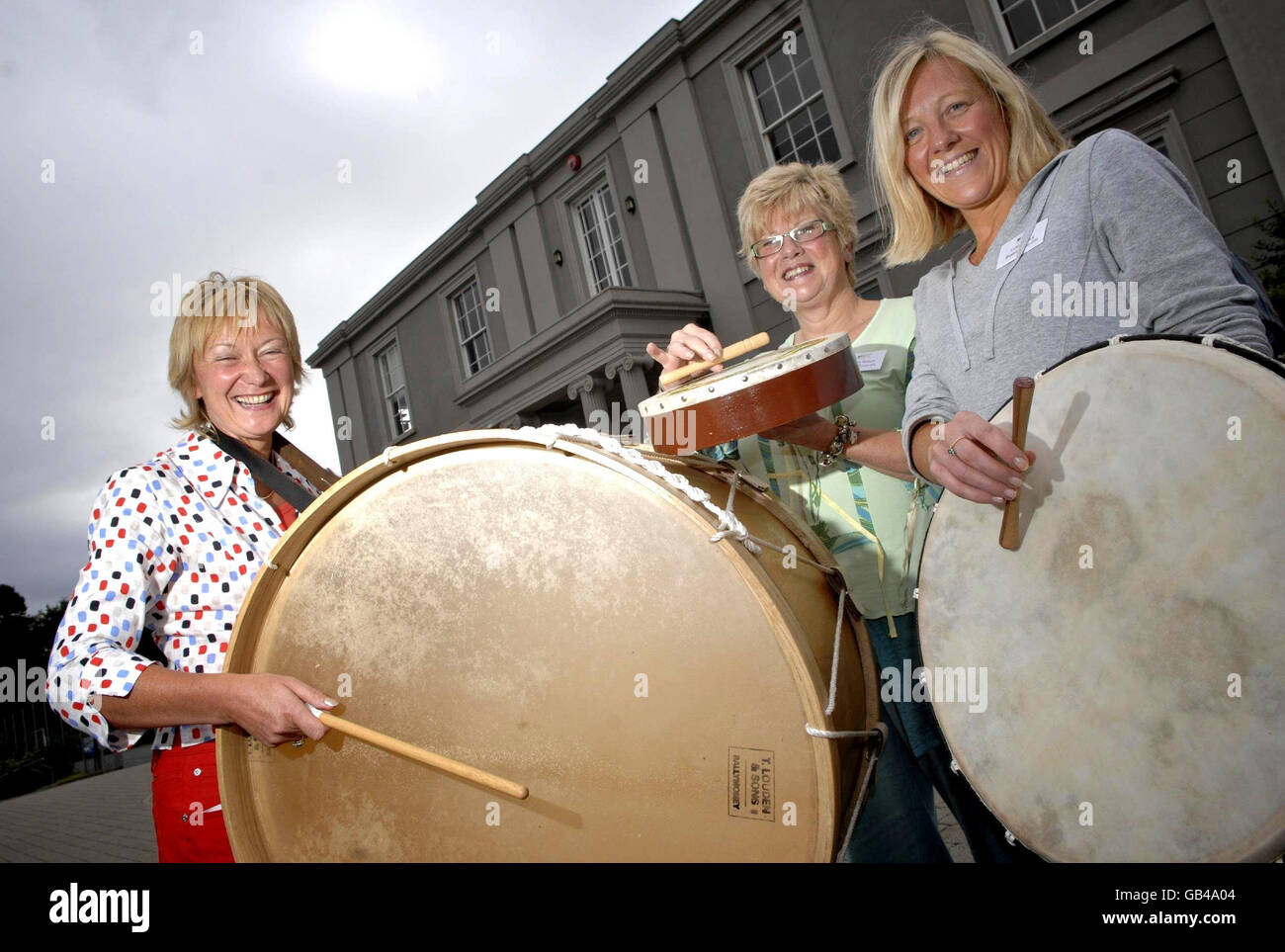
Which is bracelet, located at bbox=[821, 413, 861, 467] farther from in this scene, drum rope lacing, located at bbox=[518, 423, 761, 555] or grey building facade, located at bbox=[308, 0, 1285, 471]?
grey building facade, located at bbox=[308, 0, 1285, 471]

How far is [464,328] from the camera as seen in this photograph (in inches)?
583

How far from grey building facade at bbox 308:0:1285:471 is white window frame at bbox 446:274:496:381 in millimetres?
50

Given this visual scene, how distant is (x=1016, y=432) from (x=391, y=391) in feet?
54.8

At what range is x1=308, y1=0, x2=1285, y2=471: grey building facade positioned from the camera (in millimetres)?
6574

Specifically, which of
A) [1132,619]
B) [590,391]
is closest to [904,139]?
[1132,619]

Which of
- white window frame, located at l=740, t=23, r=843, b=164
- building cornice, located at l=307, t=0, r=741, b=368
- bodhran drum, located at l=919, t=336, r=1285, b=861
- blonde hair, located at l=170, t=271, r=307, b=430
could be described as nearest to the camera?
bodhran drum, located at l=919, t=336, r=1285, b=861

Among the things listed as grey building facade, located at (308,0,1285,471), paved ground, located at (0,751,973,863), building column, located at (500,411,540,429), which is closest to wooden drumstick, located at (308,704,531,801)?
paved ground, located at (0,751,973,863)

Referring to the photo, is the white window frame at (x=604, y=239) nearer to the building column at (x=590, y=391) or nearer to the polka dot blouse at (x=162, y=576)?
the building column at (x=590, y=391)

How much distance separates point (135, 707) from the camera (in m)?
1.39

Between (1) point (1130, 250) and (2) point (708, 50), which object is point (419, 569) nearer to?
(1) point (1130, 250)

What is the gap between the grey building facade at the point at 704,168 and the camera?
6574mm

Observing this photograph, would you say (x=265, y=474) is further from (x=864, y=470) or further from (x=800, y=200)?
(x=800, y=200)
